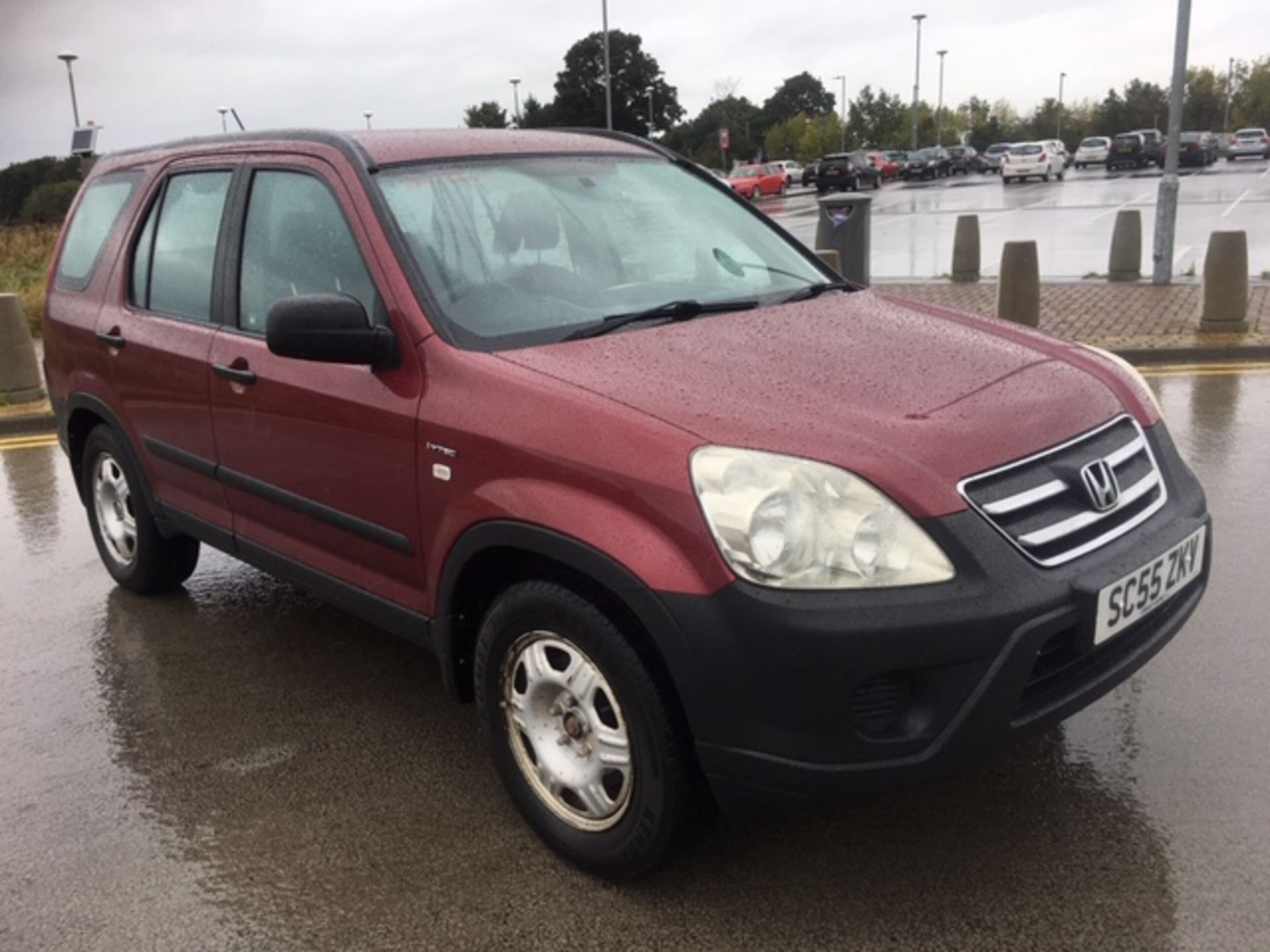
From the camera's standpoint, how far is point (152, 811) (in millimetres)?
3447

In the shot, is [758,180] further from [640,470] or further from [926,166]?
[640,470]

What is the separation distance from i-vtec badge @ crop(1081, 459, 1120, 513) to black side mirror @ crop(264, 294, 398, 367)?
1.76m

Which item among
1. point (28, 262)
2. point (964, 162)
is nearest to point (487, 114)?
point (964, 162)

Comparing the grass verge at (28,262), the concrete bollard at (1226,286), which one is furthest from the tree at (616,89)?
the concrete bollard at (1226,286)

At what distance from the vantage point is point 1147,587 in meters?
2.86

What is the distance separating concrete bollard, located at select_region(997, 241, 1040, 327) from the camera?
424 inches

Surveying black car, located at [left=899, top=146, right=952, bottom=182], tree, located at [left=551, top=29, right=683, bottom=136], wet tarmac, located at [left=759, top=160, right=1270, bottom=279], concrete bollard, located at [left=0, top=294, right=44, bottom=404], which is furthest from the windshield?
tree, located at [left=551, top=29, right=683, bottom=136]

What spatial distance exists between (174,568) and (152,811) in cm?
190

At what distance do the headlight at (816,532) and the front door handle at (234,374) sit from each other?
1.87 meters

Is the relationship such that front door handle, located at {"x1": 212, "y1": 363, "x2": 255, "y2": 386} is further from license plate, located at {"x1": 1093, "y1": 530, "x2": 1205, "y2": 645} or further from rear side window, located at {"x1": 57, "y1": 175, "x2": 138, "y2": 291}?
license plate, located at {"x1": 1093, "y1": 530, "x2": 1205, "y2": 645}

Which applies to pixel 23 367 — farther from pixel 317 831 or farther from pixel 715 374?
pixel 715 374

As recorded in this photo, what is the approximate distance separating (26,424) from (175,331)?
18.8 feet

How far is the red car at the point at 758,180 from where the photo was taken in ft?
152

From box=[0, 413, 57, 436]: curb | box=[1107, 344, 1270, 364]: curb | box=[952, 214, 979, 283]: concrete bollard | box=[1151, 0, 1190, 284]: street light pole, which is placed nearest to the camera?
box=[0, 413, 57, 436]: curb
